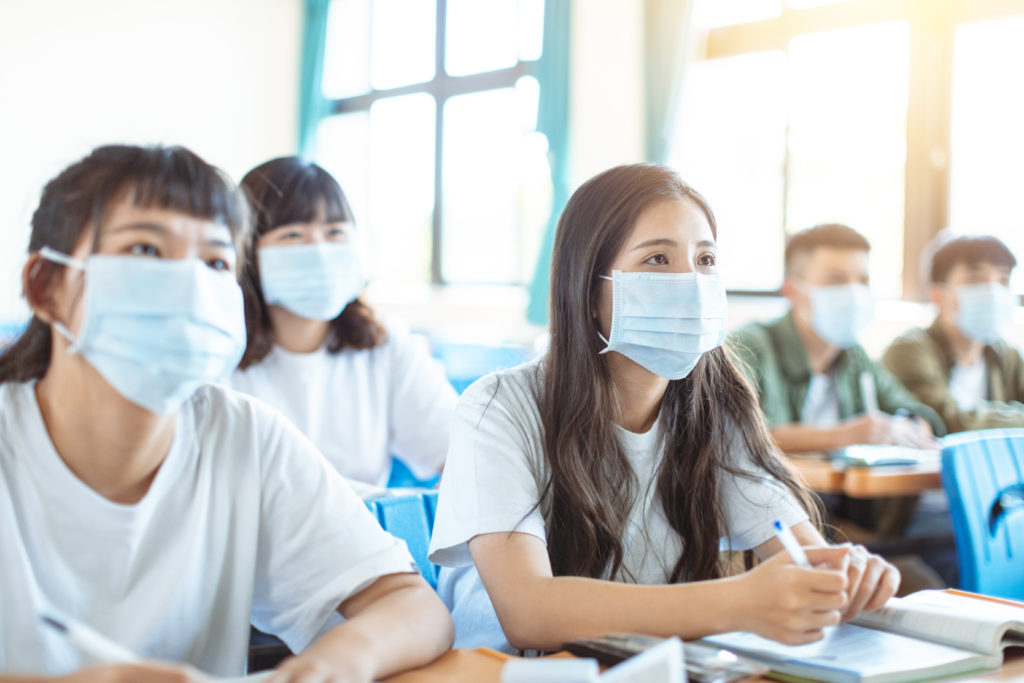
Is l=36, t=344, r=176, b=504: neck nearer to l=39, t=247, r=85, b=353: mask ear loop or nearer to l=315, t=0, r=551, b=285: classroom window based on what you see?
l=39, t=247, r=85, b=353: mask ear loop

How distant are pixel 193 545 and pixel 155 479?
0.09m

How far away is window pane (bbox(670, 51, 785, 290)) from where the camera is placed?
15.8ft

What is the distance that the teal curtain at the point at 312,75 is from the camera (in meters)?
7.23

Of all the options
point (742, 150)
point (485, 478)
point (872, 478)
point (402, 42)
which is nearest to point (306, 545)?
point (485, 478)

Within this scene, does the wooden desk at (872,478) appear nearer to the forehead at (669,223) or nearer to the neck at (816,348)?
the neck at (816,348)

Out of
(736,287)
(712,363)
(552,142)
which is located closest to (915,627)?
(712,363)

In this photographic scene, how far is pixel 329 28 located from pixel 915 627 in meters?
7.00

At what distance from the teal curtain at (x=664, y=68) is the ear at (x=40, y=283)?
4.09 m

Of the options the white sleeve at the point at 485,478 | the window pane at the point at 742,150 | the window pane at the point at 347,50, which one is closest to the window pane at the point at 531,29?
the window pane at the point at 742,150

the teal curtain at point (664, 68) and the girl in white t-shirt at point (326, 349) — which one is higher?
the teal curtain at point (664, 68)

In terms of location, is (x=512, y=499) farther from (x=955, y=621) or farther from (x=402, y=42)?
(x=402, y=42)

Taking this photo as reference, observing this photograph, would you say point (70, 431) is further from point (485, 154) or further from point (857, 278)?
point (485, 154)

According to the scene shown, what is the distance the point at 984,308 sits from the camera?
325 centimetres

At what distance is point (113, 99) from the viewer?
6.44 meters
